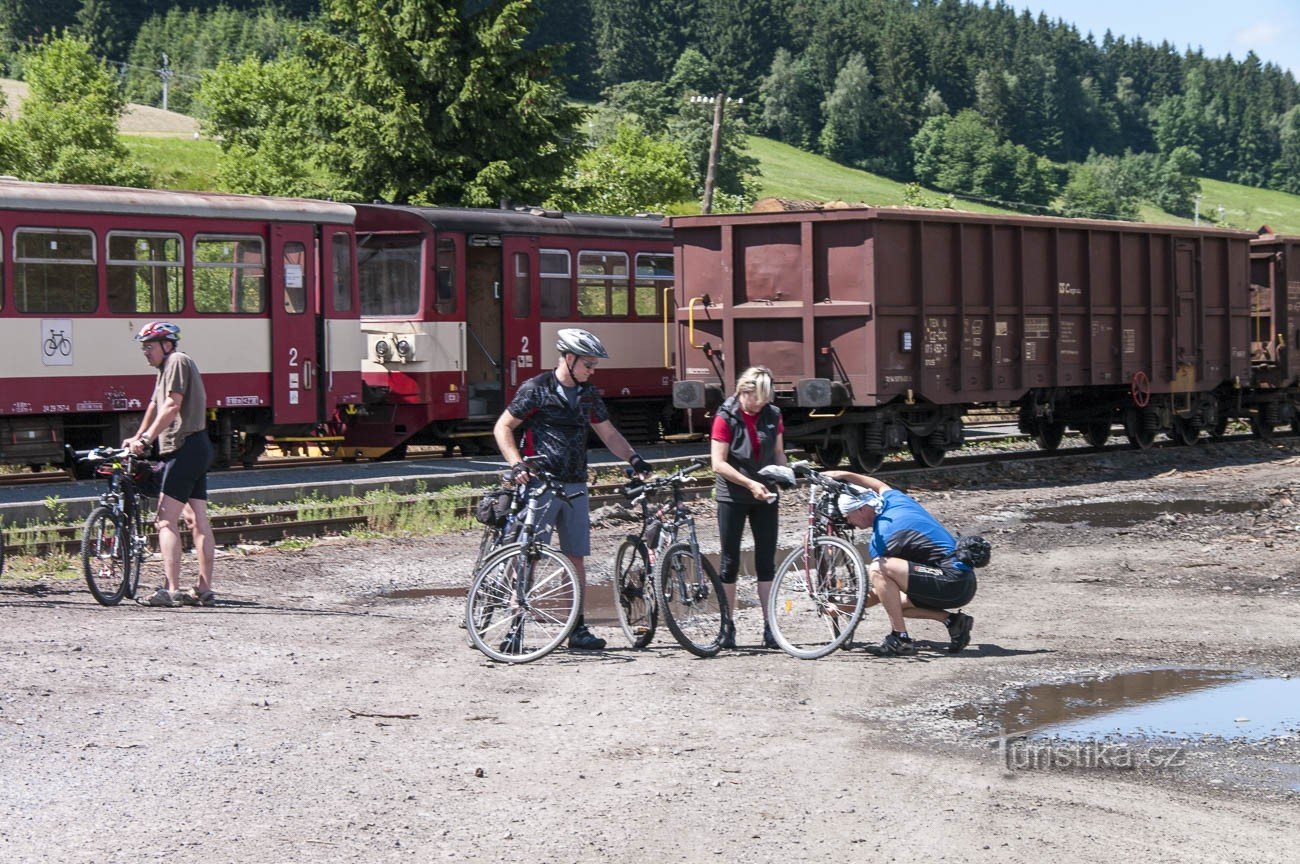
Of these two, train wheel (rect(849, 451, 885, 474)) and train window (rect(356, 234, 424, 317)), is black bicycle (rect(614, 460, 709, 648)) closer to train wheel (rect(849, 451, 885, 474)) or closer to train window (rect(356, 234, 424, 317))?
train wheel (rect(849, 451, 885, 474))

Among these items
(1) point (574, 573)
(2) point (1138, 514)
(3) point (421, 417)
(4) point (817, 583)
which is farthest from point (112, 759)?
(3) point (421, 417)

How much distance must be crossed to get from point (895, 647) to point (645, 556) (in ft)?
4.91

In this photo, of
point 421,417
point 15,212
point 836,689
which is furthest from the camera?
point 421,417

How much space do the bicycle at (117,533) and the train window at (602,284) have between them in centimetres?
1208

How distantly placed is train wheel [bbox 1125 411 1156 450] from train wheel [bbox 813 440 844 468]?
5390mm

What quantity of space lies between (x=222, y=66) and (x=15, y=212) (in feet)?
208

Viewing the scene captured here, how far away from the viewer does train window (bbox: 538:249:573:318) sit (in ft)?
73.3

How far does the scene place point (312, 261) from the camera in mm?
19609

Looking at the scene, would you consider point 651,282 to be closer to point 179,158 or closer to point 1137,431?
point 1137,431

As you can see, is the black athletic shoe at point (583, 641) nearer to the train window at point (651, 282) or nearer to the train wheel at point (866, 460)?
the train wheel at point (866, 460)

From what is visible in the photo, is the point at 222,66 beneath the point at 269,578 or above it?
above

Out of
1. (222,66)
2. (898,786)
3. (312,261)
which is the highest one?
(222,66)

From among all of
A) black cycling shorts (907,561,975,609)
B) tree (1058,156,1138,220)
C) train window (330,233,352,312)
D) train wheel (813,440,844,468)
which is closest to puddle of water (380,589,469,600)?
black cycling shorts (907,561,975,609)

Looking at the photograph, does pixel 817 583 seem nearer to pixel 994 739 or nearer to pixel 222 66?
pixel 994 739
